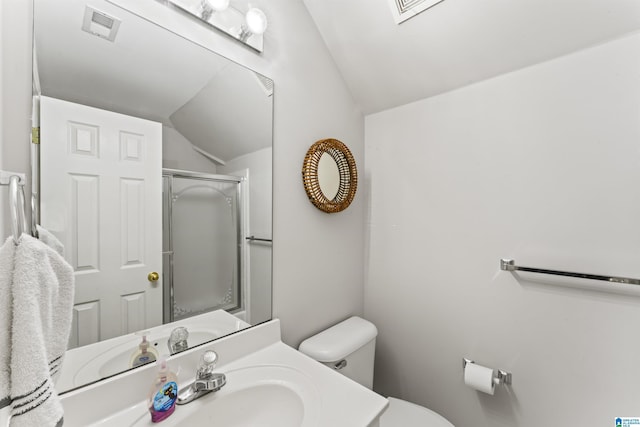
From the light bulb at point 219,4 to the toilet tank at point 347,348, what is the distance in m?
1.31

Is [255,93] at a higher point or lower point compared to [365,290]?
higher

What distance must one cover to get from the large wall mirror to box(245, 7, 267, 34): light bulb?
14 cm

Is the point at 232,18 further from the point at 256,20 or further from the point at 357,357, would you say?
the point at 357,357

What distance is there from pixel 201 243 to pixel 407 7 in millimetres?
1244

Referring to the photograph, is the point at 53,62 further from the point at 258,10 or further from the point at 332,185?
the point at 332,185

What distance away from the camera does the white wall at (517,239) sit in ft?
3.00

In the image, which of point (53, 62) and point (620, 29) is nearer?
point (53, 62)

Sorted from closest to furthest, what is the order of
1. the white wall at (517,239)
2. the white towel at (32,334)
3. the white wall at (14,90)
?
1. the white towel at (32,334)
2. the white wall at (14,90)
3. the white wall at (517,239)

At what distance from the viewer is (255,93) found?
40.5 inches

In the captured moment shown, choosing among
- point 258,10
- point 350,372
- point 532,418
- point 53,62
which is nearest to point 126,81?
point 53,62

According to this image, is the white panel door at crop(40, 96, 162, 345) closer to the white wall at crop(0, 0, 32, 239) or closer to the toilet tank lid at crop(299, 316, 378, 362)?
the white wall at crop(0, 0, 32, 239)

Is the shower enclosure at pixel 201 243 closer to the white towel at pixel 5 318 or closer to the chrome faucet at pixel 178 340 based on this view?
the chrome faucet at pixel 178 340

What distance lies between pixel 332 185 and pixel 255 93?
1.76 ft

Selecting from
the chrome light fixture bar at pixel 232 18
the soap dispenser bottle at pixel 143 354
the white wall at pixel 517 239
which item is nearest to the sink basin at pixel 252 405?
the soap dispenser bottle at pixel 143 354
